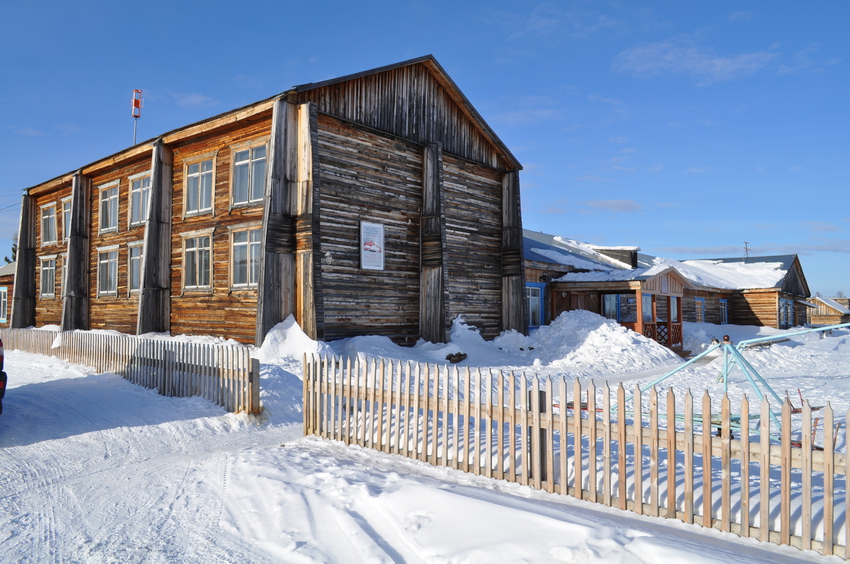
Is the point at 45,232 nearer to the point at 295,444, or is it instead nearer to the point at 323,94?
the point at 323,94

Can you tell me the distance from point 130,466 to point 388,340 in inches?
420

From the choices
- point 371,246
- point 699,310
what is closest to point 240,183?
point 371,246

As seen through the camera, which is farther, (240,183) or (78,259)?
(78,259)

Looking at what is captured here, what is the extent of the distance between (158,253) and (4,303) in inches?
880

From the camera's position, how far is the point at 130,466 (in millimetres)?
7527

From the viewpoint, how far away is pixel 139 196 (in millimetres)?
23188

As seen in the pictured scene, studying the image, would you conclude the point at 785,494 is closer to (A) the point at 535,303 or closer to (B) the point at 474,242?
(B) the point at 474,242

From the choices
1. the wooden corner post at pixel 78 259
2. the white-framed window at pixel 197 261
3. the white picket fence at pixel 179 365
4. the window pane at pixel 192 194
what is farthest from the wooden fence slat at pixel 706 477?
the wooden corner post at pixel 78 259

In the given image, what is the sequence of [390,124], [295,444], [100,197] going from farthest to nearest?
[100,197] → [390,124] → [295,444]

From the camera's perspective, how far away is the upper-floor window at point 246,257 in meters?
18.0

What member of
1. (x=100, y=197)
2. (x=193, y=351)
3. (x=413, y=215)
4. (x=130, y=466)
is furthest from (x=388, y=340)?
(x=100, y=197)

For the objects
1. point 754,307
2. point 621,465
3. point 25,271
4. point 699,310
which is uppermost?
point 25,271

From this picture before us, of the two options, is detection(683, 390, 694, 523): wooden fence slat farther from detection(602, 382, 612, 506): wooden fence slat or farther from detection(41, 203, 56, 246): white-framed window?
detection(41, 203, 56, 246): white-framed window

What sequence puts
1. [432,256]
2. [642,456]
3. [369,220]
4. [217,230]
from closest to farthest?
[642,456]
[369,220]
[217,230]
[432,256]
